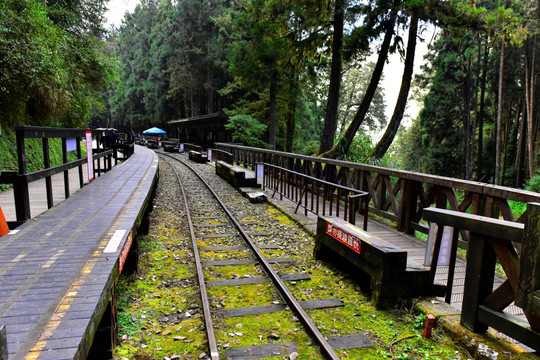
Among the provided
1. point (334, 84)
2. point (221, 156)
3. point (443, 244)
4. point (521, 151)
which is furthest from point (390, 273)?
point (521, 151)

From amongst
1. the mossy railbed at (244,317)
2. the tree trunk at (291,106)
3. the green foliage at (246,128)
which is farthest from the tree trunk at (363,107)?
the green foliage at (246,128)

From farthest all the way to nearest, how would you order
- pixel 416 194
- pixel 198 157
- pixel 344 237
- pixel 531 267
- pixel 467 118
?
pixel 467 118, pixel 198 157, pixel 416 194, pixel 344 237, pixel 531 267

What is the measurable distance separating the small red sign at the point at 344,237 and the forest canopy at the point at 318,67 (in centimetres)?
188

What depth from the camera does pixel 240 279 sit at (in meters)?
5.19

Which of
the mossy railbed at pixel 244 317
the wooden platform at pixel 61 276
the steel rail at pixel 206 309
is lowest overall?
the mossy railbed at pixel 244 317

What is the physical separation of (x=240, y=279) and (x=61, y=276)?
2535 millimetres

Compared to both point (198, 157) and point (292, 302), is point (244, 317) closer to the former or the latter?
point (292, 302)

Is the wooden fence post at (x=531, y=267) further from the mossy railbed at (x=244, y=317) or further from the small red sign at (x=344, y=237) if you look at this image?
the small red sign at (x=344, y=237)

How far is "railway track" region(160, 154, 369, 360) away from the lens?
3494mm

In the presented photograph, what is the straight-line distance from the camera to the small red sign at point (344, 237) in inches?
185

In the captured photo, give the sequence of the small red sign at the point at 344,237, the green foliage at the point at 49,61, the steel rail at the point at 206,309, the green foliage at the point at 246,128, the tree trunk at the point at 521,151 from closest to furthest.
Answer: the steel rail at the point at 206,309 → the small red sign at the point at 344,237 → the green foliage at the point at 49,61 → the green foliage at the point at 246,128 → the tree trunk at the point at 521,151

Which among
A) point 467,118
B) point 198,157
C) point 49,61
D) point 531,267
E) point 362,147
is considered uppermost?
point 49,61

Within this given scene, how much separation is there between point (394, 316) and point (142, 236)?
17.1 feet

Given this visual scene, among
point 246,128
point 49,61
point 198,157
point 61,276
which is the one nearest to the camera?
point 61,276
